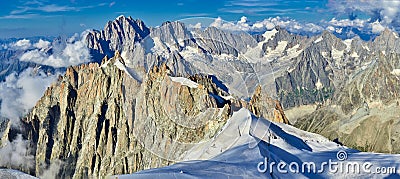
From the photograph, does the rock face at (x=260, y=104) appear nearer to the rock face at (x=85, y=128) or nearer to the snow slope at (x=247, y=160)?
the snow slope at (x=247, y=160)

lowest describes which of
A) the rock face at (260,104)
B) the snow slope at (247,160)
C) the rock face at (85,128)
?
the rock face at (85,128)

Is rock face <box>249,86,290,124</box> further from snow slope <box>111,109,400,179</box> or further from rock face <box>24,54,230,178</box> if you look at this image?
rock face <box>24,54,230,178</box>

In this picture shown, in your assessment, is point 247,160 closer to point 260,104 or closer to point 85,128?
point 260,104

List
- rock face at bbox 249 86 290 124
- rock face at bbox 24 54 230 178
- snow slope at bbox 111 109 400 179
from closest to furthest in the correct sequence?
1. rock face at bbox 249 86 290 124
2. snow slope at bbox 111 109 400 179
3. rock face at bbox 24 54 230 178

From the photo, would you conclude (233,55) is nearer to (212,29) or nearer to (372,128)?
(212,29)

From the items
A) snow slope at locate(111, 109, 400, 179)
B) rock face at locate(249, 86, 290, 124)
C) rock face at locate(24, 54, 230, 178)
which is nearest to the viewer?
rock face at locate(249, 86, 290, 124)

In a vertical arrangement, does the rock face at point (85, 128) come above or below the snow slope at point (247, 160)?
below

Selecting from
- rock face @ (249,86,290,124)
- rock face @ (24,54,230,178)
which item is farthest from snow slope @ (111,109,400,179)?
rock face @ (24,54,230,178)

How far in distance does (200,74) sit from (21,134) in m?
154

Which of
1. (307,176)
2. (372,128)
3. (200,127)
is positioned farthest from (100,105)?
(200,127)

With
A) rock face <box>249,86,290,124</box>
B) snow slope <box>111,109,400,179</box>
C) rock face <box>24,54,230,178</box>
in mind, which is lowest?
rock face <box>24,54,230,178</box>

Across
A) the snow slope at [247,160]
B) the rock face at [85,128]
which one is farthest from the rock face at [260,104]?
the rock face at [85,128]

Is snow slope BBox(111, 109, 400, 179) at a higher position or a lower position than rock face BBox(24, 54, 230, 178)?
higher

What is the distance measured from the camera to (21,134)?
15775cm
